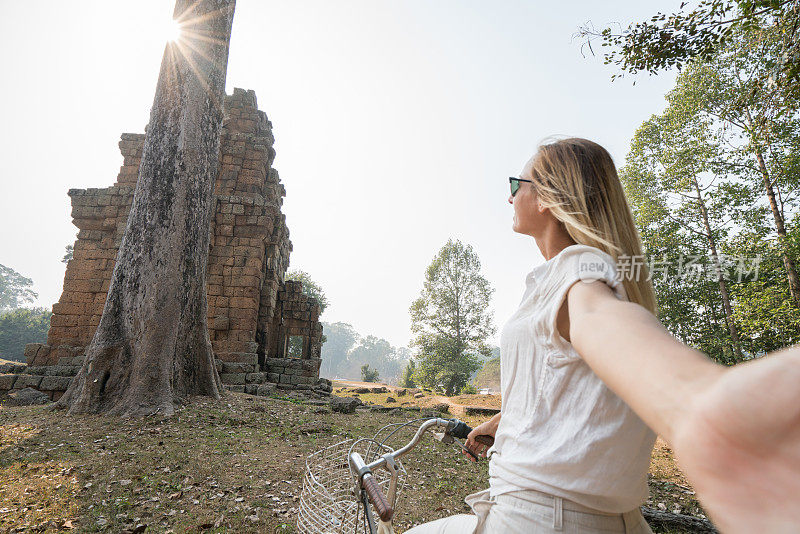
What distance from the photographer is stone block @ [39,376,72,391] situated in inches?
382

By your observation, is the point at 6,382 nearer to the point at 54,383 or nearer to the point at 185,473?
the point at 54,383

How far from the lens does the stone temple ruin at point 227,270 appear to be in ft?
36.0

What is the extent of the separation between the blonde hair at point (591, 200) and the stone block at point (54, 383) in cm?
1231

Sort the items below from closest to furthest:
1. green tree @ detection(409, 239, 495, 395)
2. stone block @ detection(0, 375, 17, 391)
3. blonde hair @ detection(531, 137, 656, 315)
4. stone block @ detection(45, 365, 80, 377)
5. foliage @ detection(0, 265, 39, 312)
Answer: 1. blonde hair @ detection(531, 137, 656, 315)
2. stone block @ detection(0, 375, 17, 391)
3. stone block @ detection(45, 365, 80, 377)
4. green tree @ detection(409, 239, 495, 395)
5. foliage @ detection(0, 265, 39, 312)

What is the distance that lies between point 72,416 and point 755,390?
780 cm

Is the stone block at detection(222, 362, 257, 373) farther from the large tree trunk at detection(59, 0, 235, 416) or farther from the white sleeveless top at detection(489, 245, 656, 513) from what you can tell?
the white sleeveless top at detection(489, 245, 656, 513)

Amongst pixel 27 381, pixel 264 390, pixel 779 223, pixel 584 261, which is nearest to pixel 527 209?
pixel 584 261

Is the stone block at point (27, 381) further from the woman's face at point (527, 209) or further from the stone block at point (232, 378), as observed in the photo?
the woman's face at point (527, 209)

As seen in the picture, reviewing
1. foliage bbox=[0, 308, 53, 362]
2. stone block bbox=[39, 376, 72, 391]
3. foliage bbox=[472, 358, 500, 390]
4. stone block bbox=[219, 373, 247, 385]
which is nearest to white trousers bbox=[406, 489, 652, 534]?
stone block bbox=[219, 373, 247, 385]

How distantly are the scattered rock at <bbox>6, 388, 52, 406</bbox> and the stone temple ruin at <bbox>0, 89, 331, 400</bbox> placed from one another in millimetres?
611

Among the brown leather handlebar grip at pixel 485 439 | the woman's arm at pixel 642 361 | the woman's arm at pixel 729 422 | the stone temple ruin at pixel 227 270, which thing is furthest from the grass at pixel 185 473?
the stone temple ruin at pixel 227 270

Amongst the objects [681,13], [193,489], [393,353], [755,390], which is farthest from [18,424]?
[393,353]

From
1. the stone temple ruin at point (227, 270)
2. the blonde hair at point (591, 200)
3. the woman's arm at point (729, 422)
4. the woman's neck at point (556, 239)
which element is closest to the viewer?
the woman's arm at point (729, 422)

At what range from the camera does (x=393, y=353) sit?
125 metres
